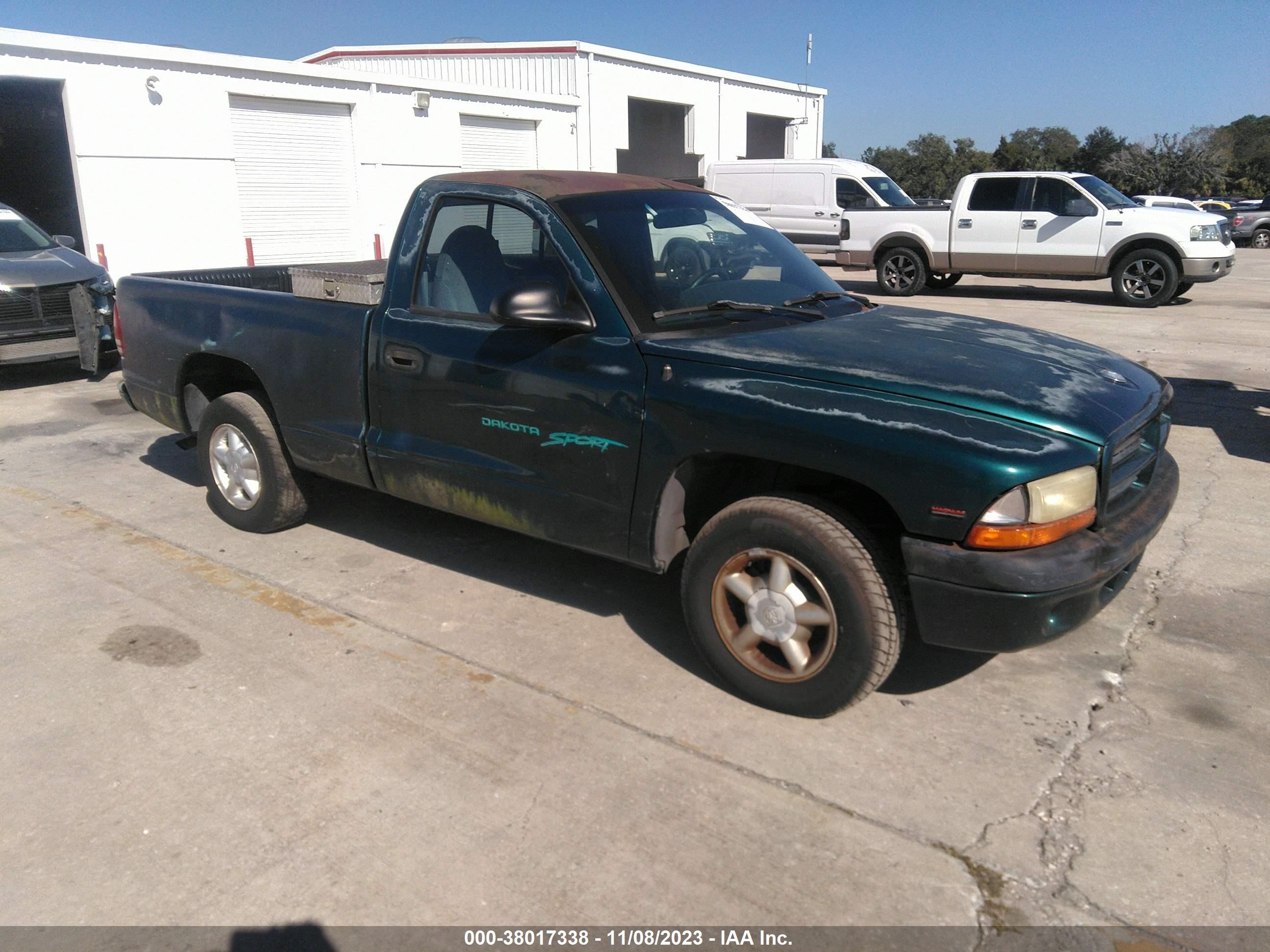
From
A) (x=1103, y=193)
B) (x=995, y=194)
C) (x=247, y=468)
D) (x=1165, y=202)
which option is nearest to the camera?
(x=247, y=468)

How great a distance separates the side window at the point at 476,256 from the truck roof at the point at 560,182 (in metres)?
0.11

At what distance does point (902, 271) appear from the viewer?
16594 millimetres

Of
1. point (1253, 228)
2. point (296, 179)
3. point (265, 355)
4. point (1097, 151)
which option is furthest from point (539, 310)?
point (1097, 151)

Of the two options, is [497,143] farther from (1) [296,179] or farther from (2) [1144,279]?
(2) [1144,279]

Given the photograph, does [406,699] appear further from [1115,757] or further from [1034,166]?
[1034,166]

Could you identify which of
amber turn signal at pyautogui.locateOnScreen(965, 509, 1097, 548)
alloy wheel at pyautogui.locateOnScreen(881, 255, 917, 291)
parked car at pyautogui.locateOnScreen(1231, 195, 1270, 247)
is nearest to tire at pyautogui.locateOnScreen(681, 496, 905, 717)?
amber turn signal at pyautogui.locateOnScreen(965, 509, 1097, 548)

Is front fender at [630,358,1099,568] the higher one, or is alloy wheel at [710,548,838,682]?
front fender at [630,358,1099,568]

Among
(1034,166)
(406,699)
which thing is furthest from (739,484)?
(1034,166)

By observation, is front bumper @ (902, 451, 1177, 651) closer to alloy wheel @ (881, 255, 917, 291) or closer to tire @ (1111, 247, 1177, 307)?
tire @ (1111, 247, 1177, 307)

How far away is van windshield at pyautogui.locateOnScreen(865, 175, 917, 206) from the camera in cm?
2000

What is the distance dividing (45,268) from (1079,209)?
14.0 metres

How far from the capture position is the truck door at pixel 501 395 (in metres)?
3.68

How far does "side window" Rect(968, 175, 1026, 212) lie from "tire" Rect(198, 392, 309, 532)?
44.5ft

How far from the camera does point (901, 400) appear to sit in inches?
121
